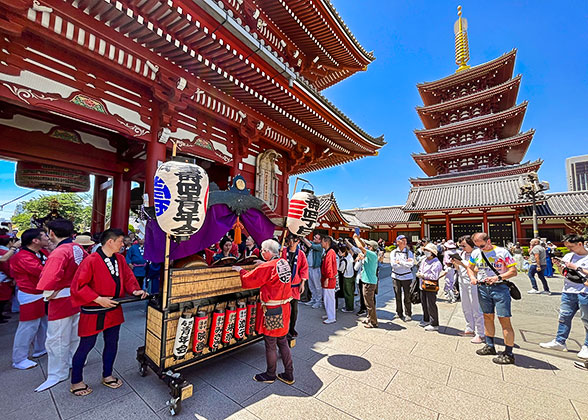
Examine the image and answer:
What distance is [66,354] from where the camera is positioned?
127 inches

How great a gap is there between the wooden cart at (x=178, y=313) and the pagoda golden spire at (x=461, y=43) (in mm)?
30166

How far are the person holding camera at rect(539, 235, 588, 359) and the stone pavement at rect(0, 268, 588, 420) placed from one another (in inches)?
10.7

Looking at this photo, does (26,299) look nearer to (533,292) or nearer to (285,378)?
(285,378)

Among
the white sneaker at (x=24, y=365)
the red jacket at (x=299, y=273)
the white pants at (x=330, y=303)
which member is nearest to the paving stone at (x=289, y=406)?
the red jacket at (x=299, y=273)

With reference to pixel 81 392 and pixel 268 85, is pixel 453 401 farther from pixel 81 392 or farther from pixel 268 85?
pixel 268 85

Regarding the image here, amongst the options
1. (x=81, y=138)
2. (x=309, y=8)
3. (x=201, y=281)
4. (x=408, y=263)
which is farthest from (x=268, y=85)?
(x=81, y=138)

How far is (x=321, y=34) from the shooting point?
8547mm

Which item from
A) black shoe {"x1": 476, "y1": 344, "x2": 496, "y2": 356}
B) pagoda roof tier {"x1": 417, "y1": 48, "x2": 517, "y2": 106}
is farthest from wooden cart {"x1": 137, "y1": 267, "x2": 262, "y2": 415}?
pagoda roof tier {"x1": 417, "y1": 48, "x2": 517, "y2": 106}

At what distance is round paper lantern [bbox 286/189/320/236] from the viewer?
14.3 ft

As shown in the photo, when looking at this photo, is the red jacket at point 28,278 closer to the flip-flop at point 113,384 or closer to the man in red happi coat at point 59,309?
the man in red happi coat at point 59,309

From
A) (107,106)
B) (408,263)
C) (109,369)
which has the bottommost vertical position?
(109,369)

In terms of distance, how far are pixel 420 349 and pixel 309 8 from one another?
9075mm

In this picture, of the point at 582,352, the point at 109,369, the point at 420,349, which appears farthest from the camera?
the point at 420,349

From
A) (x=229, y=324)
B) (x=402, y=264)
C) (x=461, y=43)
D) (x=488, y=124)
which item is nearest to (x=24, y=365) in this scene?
(x=229, y=324)
